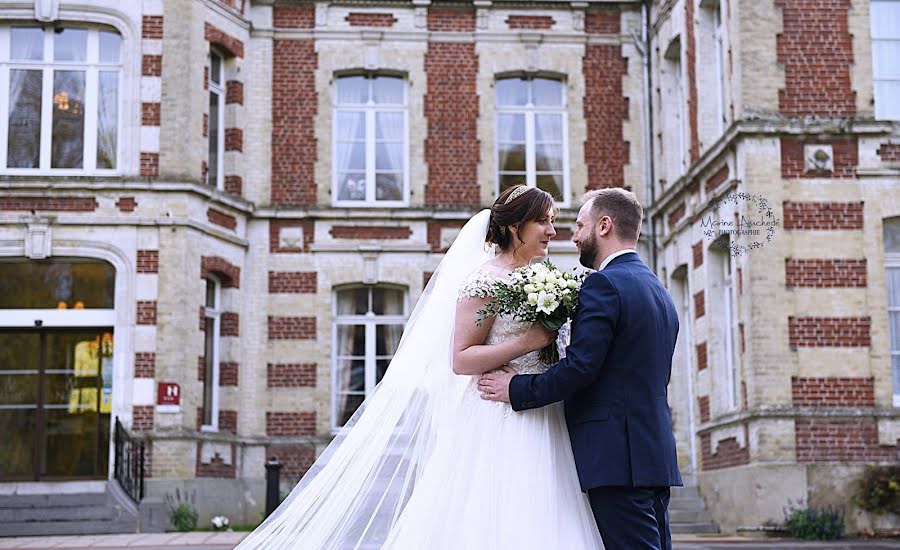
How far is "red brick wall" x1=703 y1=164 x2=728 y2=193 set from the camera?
14.4m

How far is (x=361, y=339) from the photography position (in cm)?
1769

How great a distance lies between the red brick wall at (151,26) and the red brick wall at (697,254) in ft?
24.3

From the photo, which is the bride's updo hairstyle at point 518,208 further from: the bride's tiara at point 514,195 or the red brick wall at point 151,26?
the red brick wall at point 151,26

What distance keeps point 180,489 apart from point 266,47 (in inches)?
258

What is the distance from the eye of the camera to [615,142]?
59.8 ft

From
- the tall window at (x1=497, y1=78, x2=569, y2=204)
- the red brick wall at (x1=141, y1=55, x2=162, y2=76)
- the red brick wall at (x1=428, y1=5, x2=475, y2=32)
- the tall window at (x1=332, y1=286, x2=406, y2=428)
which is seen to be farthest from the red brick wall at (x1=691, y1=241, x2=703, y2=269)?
the red brick wall at (x1=141, y1=55, x2=162, y2=76)

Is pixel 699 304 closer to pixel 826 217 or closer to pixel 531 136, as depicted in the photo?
pixel 826 217

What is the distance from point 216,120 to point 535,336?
1324 cm

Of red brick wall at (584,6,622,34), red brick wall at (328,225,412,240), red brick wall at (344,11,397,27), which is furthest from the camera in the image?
red brick wall at (584,6,622,34)

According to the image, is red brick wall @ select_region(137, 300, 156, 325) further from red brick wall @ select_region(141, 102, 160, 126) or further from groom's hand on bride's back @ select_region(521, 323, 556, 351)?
groom's hand on bride's back @ select_region(521, 323, 556, 351)

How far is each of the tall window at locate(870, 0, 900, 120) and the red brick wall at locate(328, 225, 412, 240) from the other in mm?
6756

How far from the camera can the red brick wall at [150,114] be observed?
15.9 metres

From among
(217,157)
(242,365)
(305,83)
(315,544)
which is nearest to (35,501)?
(242,365)

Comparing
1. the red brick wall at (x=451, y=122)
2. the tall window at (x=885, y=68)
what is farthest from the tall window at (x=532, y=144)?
the tall window at (x=885, y=68)
